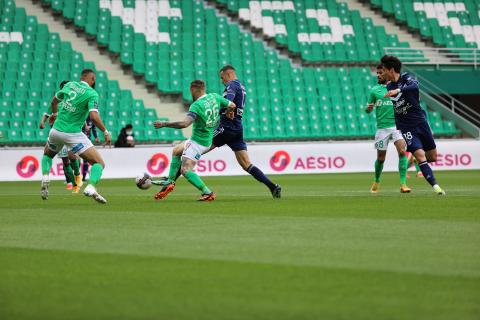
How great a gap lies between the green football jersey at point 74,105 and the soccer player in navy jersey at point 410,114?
507 cm

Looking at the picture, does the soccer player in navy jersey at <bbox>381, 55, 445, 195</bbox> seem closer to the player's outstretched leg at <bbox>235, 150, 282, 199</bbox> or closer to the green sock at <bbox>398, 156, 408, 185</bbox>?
the green sock at <bbox>398, 156, 408, 185</bbox>

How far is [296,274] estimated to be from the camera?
6.89 m

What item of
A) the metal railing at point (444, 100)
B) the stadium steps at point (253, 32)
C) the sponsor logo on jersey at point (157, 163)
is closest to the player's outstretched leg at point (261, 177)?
the sponsor logo on jersey at point (157, 163)

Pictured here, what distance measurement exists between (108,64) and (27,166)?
29.2 feet

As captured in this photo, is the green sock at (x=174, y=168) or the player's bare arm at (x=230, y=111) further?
the green sock at (x=174, y=168)

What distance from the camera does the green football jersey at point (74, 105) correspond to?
52.4 ft

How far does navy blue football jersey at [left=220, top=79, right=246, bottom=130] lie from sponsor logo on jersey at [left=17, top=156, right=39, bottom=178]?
13732 millimetres

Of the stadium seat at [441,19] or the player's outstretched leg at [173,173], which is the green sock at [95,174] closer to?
the player's outstretched leg at [173,173]

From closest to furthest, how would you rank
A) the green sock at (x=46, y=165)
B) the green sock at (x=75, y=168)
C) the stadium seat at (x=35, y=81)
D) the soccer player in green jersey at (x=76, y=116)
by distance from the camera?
the soccer player in green jersey at (x=76, y=116), the green sock at (x=46, y=165), the green sock at (x=75, y=168), the stadium seat at (x=35, y=81)

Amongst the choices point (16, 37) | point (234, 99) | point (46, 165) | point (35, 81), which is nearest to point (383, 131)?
point (234, 99)

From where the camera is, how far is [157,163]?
29.9 meters

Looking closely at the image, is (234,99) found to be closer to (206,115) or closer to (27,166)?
(206,115)

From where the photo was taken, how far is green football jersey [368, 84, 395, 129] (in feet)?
62.2

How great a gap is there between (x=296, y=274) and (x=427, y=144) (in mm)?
10273
